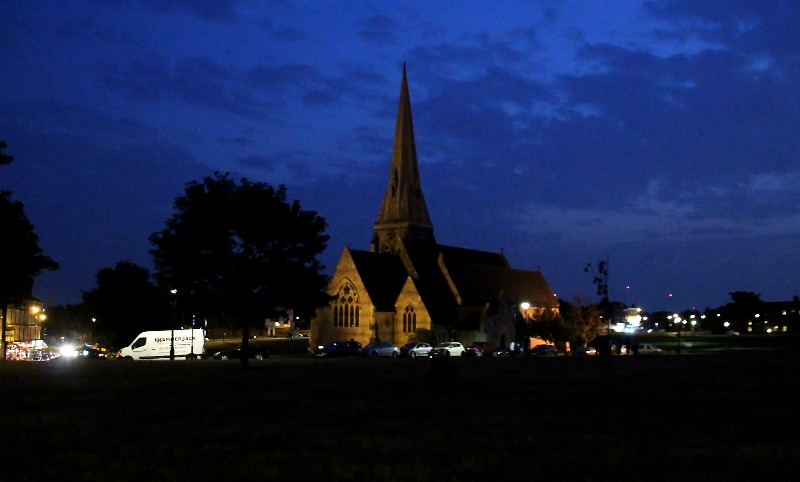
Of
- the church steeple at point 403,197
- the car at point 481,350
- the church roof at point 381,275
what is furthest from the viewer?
the church steeple at point 403,197

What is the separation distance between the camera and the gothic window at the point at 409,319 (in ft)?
320

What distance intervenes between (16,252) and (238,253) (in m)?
10.4

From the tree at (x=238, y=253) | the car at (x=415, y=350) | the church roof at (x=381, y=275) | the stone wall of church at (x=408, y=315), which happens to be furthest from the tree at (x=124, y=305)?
the tree at (x=238, y=253)

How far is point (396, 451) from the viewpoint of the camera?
1488cm

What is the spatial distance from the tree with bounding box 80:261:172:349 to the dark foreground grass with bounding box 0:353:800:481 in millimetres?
74708

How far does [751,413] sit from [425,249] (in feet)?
306

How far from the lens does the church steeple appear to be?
396 ft

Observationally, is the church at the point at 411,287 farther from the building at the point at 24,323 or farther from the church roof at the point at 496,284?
the building at the point at 24,323

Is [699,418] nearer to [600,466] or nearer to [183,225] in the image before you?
[600,466]

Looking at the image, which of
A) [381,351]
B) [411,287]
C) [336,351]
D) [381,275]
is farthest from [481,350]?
[381,275]

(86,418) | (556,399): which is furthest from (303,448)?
Result: (556,399)

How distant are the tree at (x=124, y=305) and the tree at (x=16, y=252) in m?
45.7

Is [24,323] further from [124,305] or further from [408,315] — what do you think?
[408,315]

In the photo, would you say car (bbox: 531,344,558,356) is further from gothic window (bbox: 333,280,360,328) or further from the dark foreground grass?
the dark foreground grass
